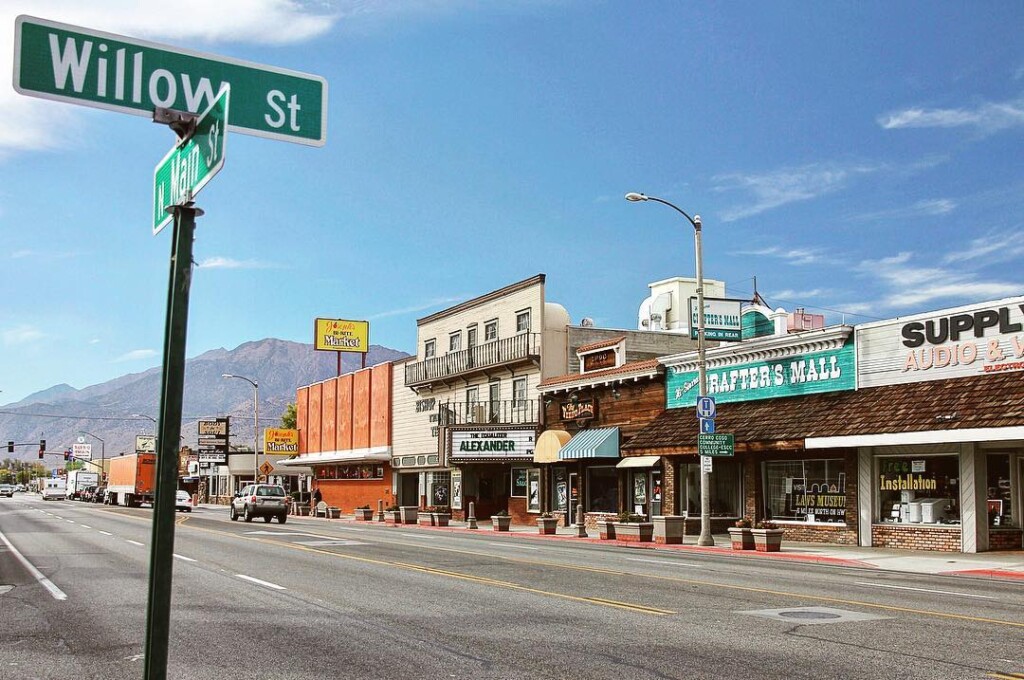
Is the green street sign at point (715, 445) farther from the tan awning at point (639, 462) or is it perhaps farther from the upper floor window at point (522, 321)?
the upper floor window at point (522, 321)

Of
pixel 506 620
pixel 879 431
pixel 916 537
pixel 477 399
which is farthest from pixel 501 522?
pixel 506 620

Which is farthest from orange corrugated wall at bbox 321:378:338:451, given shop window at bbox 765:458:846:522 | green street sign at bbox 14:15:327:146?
green street sign at bbox 14:15:327:146

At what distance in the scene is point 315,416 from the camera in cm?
7194

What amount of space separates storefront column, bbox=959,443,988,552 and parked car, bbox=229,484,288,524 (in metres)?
30.2

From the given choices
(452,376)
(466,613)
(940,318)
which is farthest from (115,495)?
(466,613)

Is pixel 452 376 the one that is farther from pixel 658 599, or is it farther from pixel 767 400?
pixel 658 599

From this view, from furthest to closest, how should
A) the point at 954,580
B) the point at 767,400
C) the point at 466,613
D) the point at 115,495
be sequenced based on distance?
the point at 115,495, the point at 767,400, the point at 954,580, the point at 466,613

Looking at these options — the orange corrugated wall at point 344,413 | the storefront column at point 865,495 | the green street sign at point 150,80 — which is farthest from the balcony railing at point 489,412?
the green street sign at point 150,80

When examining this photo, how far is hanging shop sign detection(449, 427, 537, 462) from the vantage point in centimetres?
4469

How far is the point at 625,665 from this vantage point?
9.12 m

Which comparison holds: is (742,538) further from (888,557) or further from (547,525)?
(547,525)

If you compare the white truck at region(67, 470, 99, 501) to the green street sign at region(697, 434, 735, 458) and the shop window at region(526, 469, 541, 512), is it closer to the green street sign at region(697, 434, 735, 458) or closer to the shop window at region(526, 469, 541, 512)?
the shop window at region(526, 469, 541, 512)

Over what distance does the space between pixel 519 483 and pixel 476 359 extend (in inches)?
262

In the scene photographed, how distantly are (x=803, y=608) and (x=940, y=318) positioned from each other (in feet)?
52.0
